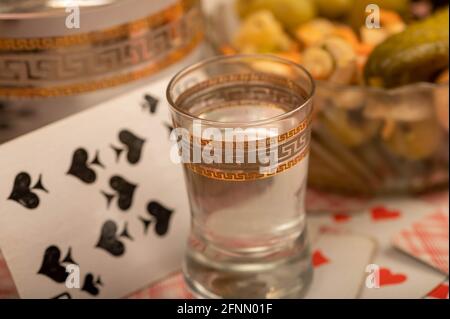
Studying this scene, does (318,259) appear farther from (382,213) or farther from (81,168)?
(81,168)

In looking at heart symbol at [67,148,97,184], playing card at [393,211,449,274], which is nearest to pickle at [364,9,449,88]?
playing card at [393,211,449,274]

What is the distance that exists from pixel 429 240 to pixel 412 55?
179 millimetres

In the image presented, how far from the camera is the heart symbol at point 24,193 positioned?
576mm

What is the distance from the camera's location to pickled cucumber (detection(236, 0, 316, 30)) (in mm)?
780

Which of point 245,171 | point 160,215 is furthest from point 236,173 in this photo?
point 160,215

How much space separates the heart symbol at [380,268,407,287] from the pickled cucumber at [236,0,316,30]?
0.30 m

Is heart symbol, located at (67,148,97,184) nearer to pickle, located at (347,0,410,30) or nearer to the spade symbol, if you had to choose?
the spade symbol

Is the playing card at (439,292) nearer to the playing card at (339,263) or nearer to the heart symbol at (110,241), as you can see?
the playing card at (339,263)

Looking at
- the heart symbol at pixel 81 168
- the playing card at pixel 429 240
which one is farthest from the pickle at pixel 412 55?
the heart symbol at pixel 81 168

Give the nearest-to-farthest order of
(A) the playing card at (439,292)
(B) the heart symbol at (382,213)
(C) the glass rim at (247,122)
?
(C) the glass rim at (247,122), (A) the playing card at (439,292), (B) the heart symbol at (382,213)

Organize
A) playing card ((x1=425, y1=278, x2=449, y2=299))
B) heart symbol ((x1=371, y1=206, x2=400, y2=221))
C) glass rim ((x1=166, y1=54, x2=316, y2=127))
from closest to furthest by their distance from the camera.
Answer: glass rim ((x1=166, y1=54, x2=316, y2=127)), playing card ((x1=425, y1=278, x2=449, y2=299)), heart symbol ((x1=371, y1=206, x2=400, y2=221))

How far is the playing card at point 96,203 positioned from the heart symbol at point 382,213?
20 centimetres

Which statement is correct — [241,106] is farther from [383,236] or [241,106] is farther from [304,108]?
[383,236]

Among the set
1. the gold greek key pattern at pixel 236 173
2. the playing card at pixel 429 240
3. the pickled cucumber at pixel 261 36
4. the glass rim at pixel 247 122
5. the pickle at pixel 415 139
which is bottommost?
the playing card at pixel 429 240
